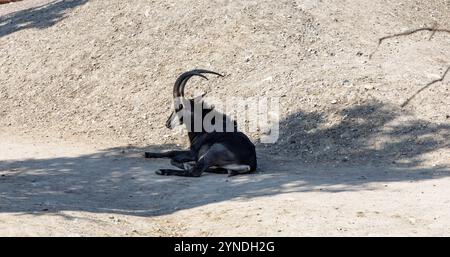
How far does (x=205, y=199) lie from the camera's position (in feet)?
36.4

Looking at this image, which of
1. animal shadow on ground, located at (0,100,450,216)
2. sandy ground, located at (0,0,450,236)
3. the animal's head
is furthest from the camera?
the animal's head

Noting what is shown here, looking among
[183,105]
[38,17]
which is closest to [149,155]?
[183,105]

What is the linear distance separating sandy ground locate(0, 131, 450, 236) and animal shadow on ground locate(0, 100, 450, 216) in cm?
2

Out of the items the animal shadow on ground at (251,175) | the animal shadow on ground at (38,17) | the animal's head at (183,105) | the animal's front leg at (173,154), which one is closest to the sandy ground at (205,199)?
the animal shadow on ground at (251,175)

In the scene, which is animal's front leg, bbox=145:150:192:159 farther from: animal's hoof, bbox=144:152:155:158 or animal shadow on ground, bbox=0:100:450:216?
animal shadow on ground, bbox=0:100:450:216

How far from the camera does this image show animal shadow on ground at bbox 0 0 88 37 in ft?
71.8

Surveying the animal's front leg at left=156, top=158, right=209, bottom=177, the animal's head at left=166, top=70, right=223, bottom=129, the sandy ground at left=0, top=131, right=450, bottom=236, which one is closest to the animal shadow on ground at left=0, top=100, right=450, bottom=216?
the sandy ground at left=0, top=131, right=450, bottom=236

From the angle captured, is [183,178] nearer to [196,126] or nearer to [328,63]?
[196,126]

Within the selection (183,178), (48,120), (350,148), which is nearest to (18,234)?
(183,178)

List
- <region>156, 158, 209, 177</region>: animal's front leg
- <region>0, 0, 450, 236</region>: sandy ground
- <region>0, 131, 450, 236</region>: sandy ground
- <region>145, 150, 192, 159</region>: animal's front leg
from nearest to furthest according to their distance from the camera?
<region>0, 131, 450, 236</region>: sandy ground
<region>0, 0, 450, 236</region>: sandy ground
<region>156, 158, 209, 177</region>: animal's front leg
<region>145, 150, 192, 159</region>: animal's front leg

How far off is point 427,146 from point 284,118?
9.24ft

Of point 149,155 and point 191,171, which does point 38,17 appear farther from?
point 191,171

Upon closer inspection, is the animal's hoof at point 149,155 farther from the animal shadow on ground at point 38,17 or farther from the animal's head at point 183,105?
the animal shadow on ground at point 38,17

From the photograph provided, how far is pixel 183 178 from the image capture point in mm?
12781
